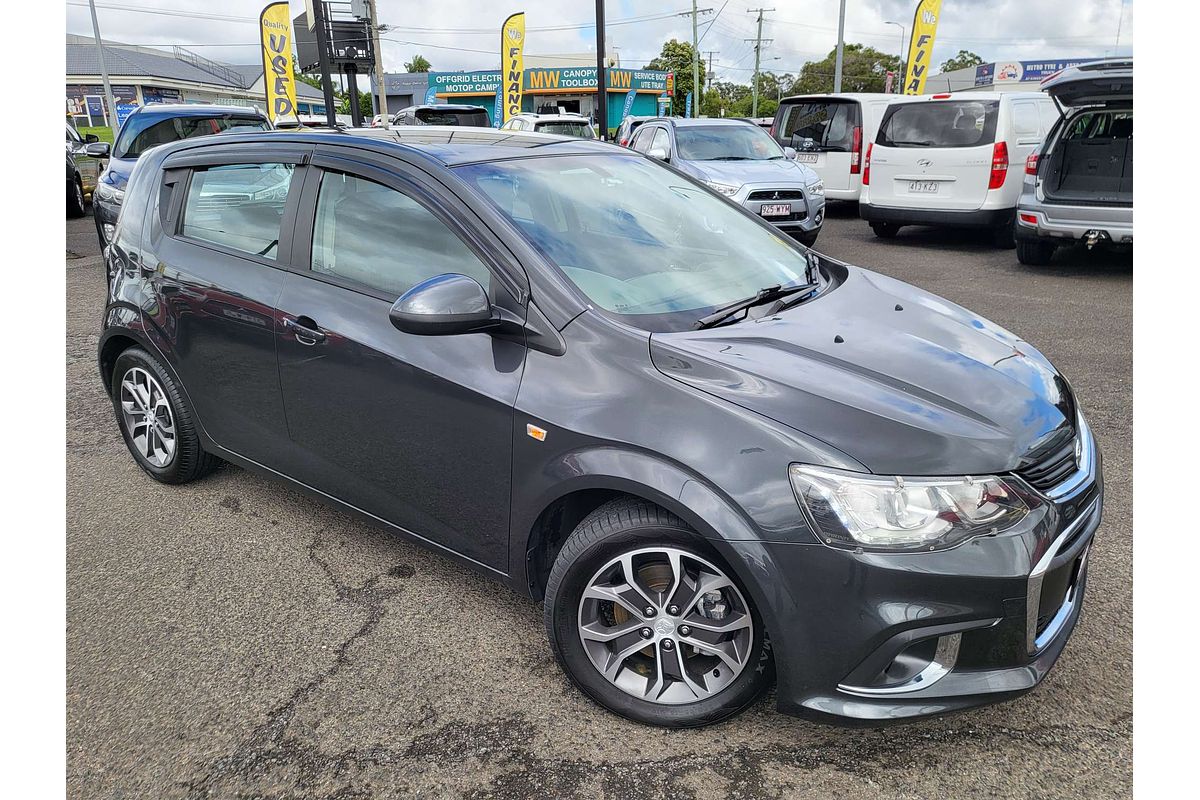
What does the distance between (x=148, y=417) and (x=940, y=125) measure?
949 cm

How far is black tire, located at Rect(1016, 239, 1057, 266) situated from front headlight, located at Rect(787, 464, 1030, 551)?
312 inches

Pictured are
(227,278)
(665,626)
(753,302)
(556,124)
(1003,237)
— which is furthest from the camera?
(556,124)

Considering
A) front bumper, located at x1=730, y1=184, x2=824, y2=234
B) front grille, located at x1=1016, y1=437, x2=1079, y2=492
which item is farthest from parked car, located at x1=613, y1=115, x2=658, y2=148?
front grille, located at x1=1016, y1=437, x2=1079, y2=492

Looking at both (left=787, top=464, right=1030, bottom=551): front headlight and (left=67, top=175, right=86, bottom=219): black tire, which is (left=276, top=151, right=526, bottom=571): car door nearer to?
(left=787, top=464, right=1030, bottom=551): front headlight

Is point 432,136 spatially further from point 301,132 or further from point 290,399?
point 290,399

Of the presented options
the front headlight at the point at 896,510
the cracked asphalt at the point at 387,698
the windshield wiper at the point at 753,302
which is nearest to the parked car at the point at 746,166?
the windshield wiper at the point at 753,302

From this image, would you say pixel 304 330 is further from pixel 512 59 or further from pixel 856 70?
pixel 856 70

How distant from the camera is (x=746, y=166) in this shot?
10047mm

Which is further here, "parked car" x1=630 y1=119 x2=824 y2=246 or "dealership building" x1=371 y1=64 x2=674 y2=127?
"dealership building" x1=371 y1=64 x2=674 y2=127

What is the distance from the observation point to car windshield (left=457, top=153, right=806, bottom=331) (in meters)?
2.61

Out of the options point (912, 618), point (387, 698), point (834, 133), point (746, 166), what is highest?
point (834, 133)

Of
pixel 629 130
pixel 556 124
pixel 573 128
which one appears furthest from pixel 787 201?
pixel 573 128

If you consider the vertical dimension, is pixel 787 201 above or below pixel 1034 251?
above

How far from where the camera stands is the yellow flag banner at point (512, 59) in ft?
80.0
